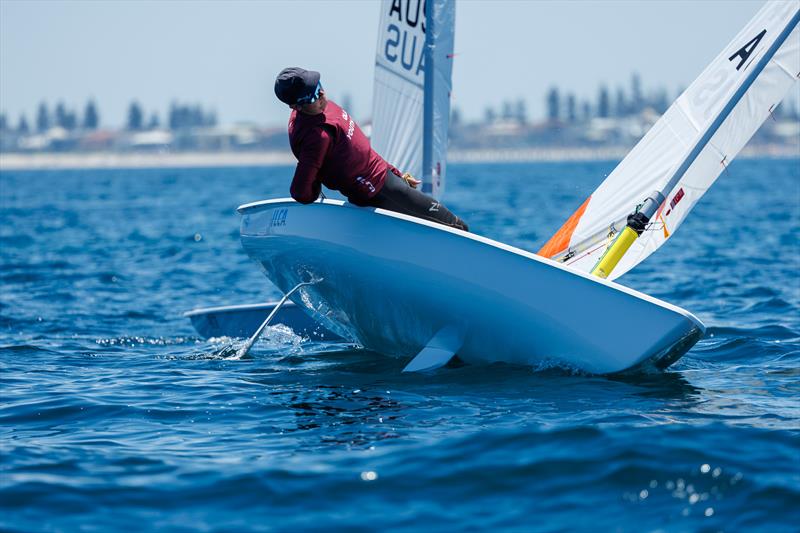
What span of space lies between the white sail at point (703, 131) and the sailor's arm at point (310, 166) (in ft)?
6.82

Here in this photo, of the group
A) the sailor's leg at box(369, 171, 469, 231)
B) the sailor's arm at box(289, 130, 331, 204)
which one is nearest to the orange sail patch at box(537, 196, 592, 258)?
the sailor's leg at box(369, 171, 469, 231)

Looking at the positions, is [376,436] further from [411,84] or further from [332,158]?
[411,84]

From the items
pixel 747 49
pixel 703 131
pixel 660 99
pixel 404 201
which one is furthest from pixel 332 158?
pixel 660 99

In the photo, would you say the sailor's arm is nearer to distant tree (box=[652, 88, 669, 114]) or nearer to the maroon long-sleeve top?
the maroon long-sleeve top

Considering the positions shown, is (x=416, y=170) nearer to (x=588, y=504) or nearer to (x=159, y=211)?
(x=588, y=504)

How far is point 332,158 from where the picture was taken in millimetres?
6043

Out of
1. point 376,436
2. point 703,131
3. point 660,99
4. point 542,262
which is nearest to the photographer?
point 376,436

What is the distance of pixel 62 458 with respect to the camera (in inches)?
191

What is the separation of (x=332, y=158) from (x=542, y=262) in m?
1.34

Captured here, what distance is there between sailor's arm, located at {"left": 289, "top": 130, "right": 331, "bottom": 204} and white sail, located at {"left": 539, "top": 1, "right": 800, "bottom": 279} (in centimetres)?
208

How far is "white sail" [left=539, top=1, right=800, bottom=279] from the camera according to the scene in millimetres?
6711

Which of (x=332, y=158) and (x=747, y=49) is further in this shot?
(x=747, y=49)

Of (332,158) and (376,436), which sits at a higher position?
(332,158)

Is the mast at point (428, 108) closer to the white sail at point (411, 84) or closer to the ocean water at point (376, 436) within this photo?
the white sail at point (411, 84)
